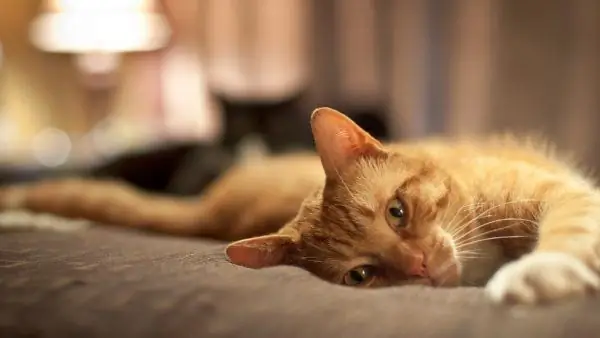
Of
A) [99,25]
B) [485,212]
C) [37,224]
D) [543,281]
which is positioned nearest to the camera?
[543,281]

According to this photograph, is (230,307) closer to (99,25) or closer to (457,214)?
(457,214)

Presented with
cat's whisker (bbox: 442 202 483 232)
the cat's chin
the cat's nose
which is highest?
cat's whisker (bbox: 442 202 483 232)

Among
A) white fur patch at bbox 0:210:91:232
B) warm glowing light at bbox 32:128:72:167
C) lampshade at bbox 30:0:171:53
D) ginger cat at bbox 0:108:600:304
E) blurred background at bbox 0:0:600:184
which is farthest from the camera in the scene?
lampshade at bbox 30:0:171:53

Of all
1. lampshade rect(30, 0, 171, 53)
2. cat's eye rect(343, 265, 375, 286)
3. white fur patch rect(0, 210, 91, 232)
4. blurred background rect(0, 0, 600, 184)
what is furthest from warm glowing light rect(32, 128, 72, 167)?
cat's eye rect(343, 265, 375, 286)

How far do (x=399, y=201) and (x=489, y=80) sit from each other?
84.0 inches

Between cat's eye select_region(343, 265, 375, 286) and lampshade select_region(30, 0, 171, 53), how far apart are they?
290 centimetres

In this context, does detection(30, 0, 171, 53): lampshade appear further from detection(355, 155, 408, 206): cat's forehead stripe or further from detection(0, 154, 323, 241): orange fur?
detection(355, 155, 408, 206): cat's forehead stripe

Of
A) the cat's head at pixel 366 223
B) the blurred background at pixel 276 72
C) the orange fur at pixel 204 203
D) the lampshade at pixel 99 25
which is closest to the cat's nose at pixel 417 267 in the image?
the cat's head at pixel 366 223

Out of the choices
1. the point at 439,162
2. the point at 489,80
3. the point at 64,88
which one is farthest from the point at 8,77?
the point at 439,162

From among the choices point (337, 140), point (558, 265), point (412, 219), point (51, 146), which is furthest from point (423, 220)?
point (51, 146)

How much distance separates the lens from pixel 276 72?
11.8 feet

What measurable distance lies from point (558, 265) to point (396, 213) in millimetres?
282

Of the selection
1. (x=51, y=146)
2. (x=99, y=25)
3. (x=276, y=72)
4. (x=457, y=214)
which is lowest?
(x=51, y=146)

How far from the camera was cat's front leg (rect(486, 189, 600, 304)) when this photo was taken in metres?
0.63
